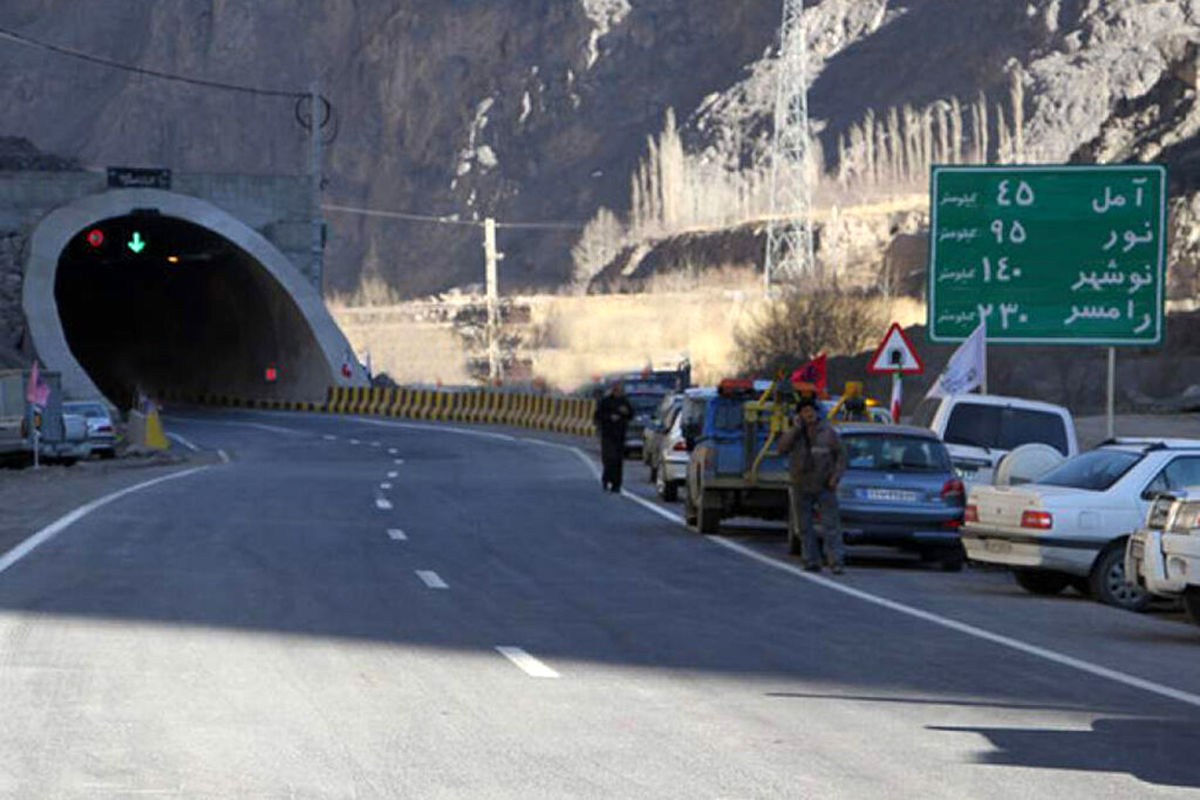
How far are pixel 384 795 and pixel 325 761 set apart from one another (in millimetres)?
960

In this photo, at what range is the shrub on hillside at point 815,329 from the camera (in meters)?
83.9

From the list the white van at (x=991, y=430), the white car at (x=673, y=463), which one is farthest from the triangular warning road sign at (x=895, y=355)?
the white van at (x=991, y=430)

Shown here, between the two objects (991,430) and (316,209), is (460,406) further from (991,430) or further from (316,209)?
(991,430)

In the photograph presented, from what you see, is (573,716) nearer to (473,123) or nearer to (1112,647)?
(1112,647)

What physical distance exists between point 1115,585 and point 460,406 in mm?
53817

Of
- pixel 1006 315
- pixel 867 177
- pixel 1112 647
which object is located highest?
pixel 867 177

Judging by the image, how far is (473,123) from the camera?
144375 millimetres

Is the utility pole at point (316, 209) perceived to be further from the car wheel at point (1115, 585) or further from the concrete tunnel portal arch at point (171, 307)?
the car wheel at point (1115, 585)

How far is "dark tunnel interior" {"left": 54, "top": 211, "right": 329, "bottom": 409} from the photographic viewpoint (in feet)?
264

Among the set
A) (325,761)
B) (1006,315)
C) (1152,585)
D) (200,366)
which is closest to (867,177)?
(200,366)

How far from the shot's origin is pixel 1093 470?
2322 centimetres

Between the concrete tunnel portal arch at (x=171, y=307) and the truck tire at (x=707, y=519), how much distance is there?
4141 centimetres

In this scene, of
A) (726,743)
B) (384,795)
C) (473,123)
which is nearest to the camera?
(384,795)

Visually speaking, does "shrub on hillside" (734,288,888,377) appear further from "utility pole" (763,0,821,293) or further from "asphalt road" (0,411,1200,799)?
"asphalt road" (0,411,1200,799)
